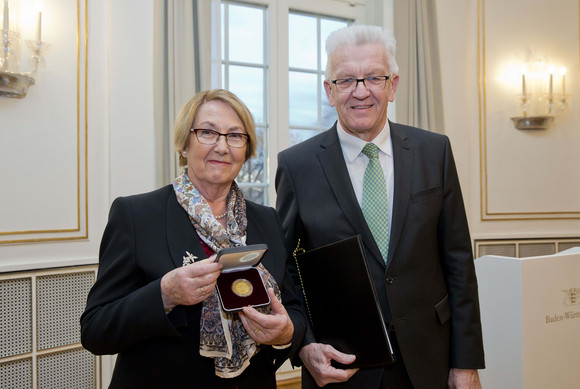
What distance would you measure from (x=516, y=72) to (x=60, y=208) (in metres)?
4.58

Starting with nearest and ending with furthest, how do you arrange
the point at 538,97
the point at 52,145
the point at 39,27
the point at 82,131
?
the point at 39,27 → the point at 52,145 → the point at 82,131 → the point at 538,97

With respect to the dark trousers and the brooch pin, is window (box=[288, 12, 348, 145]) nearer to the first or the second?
the dark trousers

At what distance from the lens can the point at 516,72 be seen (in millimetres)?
4898

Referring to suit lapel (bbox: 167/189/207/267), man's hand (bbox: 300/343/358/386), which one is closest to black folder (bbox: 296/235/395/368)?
man's hand (bbox: 300/343/358/386)

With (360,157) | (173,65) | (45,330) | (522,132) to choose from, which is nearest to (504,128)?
(522,132)

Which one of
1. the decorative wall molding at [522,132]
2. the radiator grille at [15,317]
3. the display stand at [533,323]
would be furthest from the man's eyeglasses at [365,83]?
the decorative wall molding at [522,132]

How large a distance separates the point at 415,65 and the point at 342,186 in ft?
10.7

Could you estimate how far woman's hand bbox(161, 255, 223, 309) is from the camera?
114 cm

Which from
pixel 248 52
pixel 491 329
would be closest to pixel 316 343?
pixel 491 329

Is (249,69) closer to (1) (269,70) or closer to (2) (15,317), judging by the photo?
Result: (1) (269,70)

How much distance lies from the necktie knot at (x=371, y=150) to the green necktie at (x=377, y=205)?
0.03 meters

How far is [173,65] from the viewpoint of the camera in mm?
3504

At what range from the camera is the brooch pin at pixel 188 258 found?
4.34ft

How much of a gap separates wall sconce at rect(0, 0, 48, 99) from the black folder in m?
2.39
